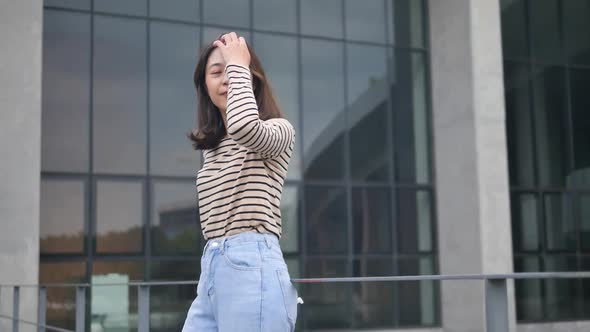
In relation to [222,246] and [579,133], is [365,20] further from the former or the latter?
[222,246]

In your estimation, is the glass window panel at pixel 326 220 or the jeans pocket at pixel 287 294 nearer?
the jeans pocket at pixel 287 294

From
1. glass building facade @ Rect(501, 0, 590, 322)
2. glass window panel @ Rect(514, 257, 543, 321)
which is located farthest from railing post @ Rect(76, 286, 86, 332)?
glass building facade @ Rect(501, 0, 590, 322)

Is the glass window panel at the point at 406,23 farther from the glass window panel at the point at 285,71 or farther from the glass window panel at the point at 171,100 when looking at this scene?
the glass window panel at the point at 171,100

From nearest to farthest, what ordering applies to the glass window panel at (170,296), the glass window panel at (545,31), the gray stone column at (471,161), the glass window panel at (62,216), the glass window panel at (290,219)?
the glass window panel at (62,216)
the glass window panel at (170,296)
the glass window panel at (290,219)
the gray stone column at (471,161)
the glass window panel at (545,31)

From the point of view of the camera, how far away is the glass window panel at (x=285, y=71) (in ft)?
46.1

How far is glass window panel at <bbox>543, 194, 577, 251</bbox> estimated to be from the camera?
→ 1573 centimetres

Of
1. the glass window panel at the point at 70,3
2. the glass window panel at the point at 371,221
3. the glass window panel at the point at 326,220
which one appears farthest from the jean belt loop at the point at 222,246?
the glass window panel at the point at 371,221

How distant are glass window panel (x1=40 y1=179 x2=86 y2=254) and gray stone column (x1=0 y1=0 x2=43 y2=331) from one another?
1349 millimetres

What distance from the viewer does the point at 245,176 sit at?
85.3 inches

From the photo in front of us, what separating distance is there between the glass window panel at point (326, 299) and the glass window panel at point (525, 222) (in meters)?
3.66

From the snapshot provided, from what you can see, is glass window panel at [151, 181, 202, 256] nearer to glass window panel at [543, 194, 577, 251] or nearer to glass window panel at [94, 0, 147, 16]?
glass window panel at [94, 0, 147, 16]

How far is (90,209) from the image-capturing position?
12.3m

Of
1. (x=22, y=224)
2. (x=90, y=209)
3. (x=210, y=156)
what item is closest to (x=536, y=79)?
(x=90, y=209)

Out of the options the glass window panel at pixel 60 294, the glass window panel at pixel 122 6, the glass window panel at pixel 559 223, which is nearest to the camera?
the glass window panel at pixel 60 294
